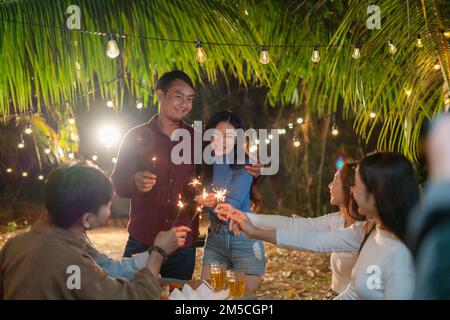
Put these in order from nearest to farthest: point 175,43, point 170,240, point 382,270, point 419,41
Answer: point 382,270
point 170,240
point 419,41
point 175,43

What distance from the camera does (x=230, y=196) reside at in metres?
3.61

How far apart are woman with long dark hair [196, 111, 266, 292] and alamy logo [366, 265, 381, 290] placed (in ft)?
3.99

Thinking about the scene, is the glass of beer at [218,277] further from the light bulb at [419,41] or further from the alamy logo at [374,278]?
the light bulb at [419,41]

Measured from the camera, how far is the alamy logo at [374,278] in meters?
2.33

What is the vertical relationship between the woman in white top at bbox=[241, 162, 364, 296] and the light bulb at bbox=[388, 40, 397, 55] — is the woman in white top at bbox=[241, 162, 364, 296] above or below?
below

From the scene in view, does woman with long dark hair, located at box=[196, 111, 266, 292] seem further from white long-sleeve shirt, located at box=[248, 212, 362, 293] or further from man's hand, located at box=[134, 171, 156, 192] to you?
man's hand, located at box=[134, 171, 156, 192]

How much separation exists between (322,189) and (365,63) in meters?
6.28

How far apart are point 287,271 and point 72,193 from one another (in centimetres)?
586

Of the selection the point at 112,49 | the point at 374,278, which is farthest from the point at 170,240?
the point at 112,49

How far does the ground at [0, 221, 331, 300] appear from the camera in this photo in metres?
6.48

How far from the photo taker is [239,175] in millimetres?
3639

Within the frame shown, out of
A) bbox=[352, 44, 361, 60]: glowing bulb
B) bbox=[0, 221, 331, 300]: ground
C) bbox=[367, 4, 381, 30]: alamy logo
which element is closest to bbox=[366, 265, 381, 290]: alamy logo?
bbox=[352, 44, 361, 60]: glowing bulb

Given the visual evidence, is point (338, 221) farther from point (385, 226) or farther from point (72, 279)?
point (72, 279)

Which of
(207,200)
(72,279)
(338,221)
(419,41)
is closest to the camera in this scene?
(72,279)
